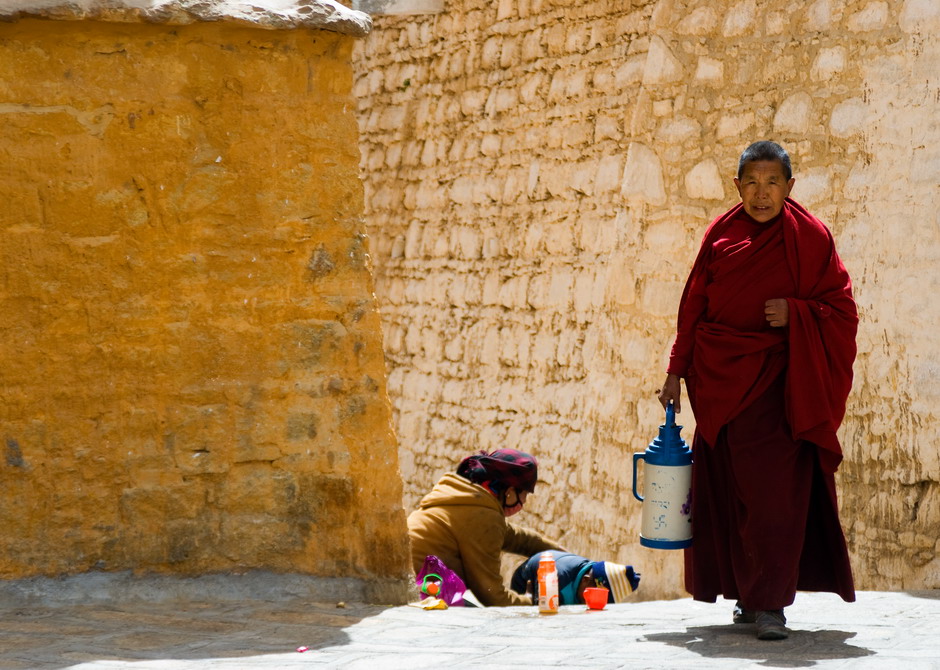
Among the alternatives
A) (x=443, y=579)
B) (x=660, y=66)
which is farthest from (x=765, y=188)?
(x=660, y=66)

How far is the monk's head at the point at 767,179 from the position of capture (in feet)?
13.0

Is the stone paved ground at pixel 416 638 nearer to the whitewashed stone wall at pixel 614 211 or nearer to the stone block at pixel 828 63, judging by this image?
the whitewashed stone wall at pixel 614 211

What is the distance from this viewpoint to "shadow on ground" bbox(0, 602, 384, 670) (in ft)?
11.4

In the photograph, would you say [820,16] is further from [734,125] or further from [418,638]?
[418,638]

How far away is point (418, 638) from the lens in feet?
12.7

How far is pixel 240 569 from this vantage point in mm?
4250

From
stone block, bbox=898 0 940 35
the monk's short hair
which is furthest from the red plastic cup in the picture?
stone block, bbox=898 0 940 35

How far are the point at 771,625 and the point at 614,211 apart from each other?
376 cm

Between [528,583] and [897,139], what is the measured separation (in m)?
2.48

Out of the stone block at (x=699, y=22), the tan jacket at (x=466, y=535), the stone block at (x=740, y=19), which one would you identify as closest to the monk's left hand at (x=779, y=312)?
the tan jacket at (x=466, y=535)

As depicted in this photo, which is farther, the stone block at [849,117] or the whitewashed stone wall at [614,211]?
the stone block at [849,117]

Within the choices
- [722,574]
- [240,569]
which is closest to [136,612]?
[240,569]

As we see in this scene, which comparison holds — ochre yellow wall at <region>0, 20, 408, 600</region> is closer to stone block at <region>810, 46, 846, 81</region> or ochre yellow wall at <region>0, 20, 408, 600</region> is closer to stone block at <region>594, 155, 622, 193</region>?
stone block at <region>810, 46, 846, 81</region>

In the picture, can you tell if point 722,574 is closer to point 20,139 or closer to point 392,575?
point 392,575
